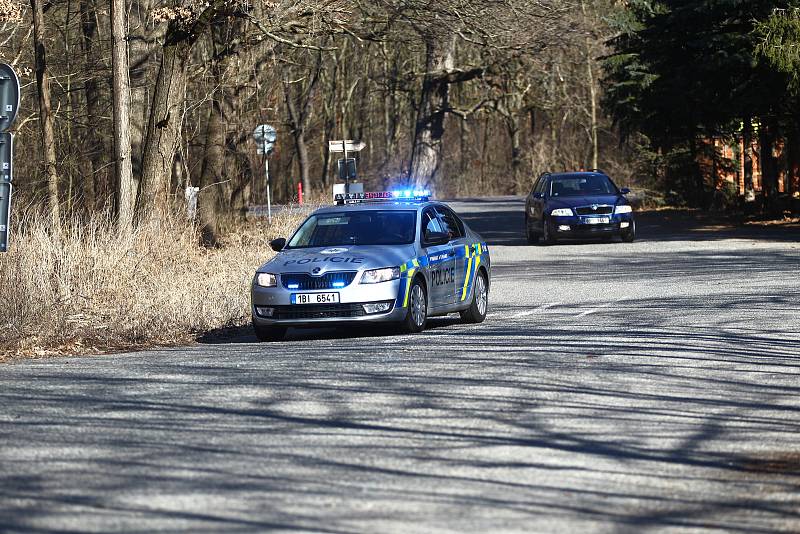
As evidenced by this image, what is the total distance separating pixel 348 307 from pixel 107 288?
192 inches

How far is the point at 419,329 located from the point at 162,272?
5454mm

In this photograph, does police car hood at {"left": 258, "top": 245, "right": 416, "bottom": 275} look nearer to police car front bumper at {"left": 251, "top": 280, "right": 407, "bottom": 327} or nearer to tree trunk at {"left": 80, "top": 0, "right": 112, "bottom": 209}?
police car front bumper at {"left": 251, "top": 280, "right": 407, "bottom": 327}

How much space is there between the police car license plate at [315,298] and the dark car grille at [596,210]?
719 inches

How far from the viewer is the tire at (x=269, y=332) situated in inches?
609

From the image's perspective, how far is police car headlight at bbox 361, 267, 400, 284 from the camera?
15.1m

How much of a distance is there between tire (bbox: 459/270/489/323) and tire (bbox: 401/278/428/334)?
1.19 m

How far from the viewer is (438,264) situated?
638 inches

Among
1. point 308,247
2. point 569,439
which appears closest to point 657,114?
point 308,247

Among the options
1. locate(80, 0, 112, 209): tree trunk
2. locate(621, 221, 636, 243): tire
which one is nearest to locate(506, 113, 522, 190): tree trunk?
locate(80, 0, 112, 209): tree trunk

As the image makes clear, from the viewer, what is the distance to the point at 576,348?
1300 cm

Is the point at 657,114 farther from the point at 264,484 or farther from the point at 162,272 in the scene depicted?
the point at 264,484

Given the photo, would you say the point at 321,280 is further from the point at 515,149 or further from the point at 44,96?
the point at 515,149

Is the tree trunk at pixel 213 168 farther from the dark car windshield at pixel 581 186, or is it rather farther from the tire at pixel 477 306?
the tire at pixel 477 306

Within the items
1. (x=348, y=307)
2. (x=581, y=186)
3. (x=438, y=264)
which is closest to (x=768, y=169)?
(x=581, y=186)
